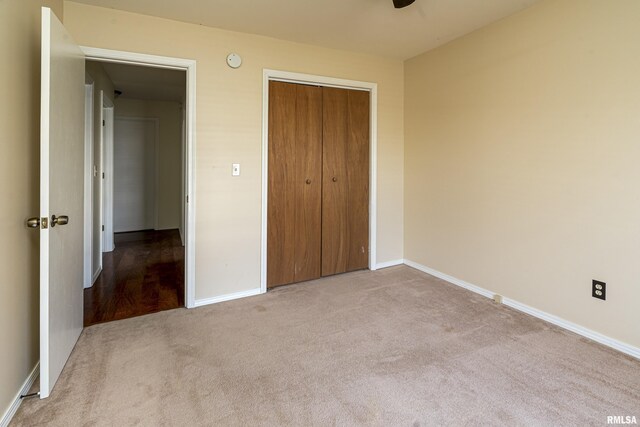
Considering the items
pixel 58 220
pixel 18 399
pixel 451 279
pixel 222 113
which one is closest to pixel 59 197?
pixel 58 220

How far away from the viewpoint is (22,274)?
5.66 feet

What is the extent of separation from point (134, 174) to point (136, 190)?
293mm

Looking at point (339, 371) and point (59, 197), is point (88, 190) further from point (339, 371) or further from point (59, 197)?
point (339, 371)

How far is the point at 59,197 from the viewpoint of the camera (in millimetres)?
1815

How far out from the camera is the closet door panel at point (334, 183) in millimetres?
3480

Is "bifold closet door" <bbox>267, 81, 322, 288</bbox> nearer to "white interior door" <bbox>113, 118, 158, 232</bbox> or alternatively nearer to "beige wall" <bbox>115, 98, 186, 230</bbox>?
"beige wall" <bbox>115, 98, 186, 230</bbox>

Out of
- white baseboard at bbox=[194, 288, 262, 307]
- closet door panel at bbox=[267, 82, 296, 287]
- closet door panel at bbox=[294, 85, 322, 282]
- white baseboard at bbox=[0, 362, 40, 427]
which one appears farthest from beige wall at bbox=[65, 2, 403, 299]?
white baseboard at bbox=[0, 362, 40, 427]

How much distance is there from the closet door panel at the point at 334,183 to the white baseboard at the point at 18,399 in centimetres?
237

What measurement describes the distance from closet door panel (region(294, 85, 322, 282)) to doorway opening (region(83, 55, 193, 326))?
1.03m

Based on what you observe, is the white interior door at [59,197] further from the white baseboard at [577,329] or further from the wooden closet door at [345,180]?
the white baseboard at [577,329]

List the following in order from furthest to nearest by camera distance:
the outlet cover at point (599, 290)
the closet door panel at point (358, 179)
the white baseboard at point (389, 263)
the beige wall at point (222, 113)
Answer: the white baseboard at point (389, 263), the closet door panel at point (358, 179), the beige wall at point (222, 113), the outlet cover at point (599, 290)

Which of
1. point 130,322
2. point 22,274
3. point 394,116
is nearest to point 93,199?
point 130,322

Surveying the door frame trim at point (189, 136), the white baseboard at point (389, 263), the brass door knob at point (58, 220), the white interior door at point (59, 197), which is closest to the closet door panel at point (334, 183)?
the white baseboard at point (389, 263)

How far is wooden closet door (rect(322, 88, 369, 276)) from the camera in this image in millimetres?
3510
